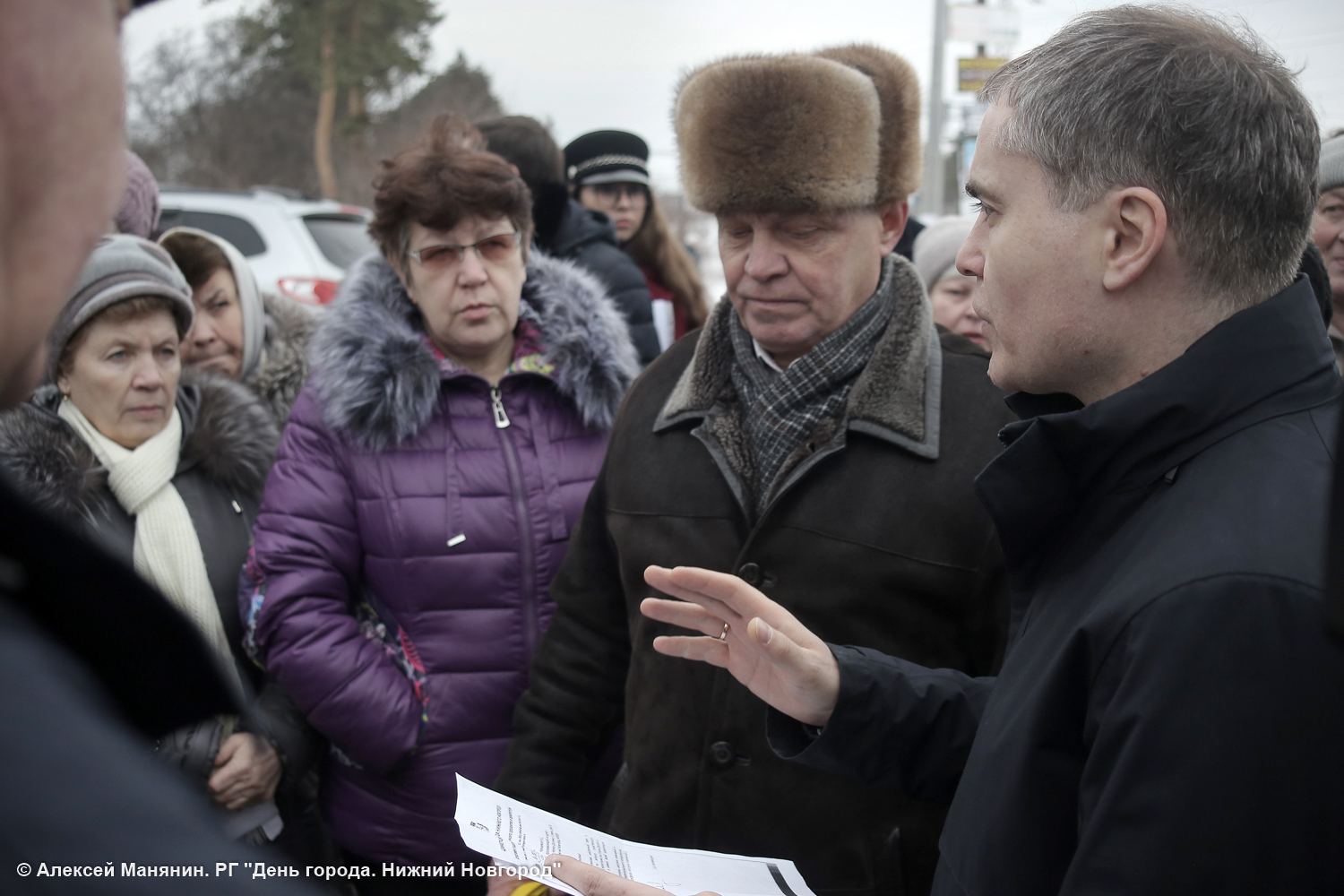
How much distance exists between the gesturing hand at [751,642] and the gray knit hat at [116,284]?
177 cm

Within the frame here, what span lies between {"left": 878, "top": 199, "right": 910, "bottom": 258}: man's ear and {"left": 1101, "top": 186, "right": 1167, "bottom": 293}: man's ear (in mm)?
990

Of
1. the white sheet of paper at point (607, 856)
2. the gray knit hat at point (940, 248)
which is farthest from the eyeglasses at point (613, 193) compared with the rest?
the white sheet of paper at point (607, 856)

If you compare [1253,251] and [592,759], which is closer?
[1253,251]

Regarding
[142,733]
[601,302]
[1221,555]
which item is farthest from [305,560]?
[1221,555]

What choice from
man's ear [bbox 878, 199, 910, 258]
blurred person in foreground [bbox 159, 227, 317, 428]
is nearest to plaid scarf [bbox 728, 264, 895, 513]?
man's ear [bbox 878, 199, 910, 258]

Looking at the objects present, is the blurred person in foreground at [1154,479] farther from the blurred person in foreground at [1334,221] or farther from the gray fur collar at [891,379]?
the blurred person in foreground at [1334,221]

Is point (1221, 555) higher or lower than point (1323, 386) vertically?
lower

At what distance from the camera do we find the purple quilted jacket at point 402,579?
2.28m

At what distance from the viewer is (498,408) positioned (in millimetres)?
2510

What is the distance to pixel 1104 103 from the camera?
45.5 inches

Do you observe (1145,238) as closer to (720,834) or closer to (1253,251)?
(1253,251)

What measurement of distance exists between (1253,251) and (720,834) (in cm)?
128

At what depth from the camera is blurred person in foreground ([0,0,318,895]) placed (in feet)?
1.38

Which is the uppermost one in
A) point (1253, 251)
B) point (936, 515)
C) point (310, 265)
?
point (1253, 251)
